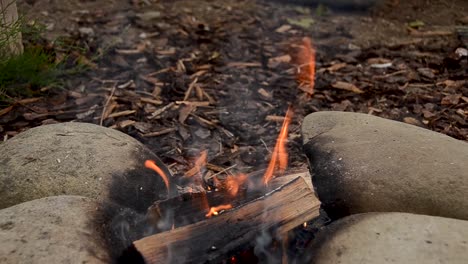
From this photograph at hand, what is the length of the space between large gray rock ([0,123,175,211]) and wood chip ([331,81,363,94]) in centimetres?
217

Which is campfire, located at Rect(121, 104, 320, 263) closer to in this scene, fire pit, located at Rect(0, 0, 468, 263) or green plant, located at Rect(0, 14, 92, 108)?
fire pit, located at Rect(0, 0, 468, 263)

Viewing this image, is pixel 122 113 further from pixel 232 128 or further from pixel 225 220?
pixel 225 220

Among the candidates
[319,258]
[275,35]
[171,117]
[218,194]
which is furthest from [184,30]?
[319,258]

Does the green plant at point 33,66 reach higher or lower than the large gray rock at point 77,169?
lower

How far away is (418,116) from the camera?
4531mm

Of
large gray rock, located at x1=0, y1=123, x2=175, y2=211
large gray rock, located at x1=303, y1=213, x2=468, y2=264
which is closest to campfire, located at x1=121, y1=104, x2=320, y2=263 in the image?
large gray rock, located at x1=303, y1=213, x2=468, y2=264

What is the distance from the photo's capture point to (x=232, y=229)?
2.54 meters

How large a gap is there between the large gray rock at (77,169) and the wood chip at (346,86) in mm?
2168

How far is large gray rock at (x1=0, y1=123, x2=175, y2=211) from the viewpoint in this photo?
292cm

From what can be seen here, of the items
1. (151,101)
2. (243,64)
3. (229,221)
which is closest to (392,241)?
(229,221)

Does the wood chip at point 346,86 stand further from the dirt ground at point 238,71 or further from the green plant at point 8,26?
the green plant at point 8,26

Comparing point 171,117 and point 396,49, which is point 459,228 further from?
point 396,49

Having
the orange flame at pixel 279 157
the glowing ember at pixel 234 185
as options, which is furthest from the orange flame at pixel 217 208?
the orange flame at pixel 279 157

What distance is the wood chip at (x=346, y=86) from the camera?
4898mm
